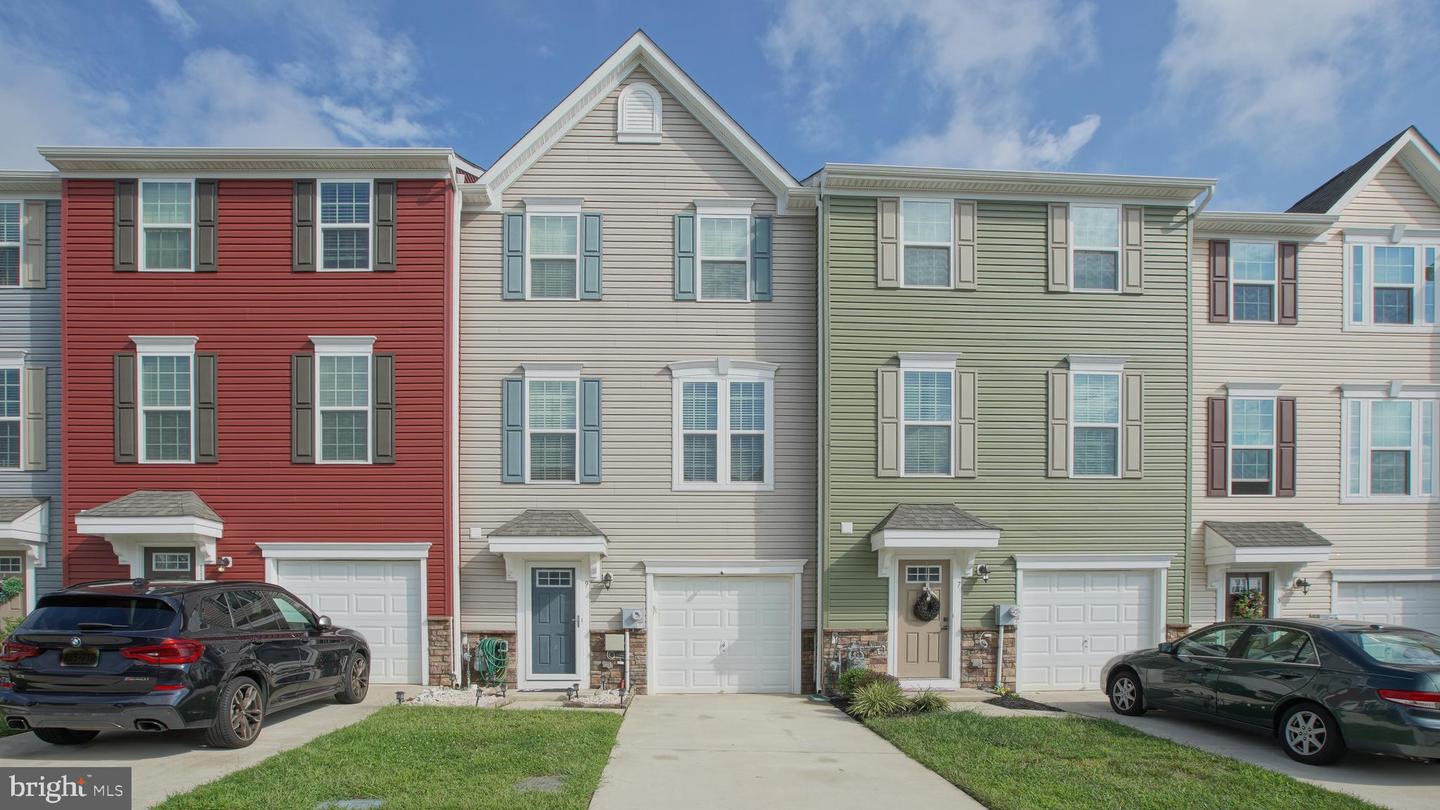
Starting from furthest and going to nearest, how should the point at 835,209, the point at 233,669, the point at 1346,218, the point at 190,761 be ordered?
the point at 1346,218
the point at 835,209
the point at 233,669
the point at 190,761

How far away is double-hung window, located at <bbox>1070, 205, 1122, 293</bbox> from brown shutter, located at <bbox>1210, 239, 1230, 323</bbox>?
6.44 feet

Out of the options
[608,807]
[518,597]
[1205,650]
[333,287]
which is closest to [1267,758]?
[1205,650]

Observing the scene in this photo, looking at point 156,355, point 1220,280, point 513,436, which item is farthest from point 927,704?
point 156,355

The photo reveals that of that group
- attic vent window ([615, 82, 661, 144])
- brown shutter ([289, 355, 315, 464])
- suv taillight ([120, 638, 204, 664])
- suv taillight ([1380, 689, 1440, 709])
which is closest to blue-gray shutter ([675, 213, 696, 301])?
attic vent window ([615, 82, 661, 144])

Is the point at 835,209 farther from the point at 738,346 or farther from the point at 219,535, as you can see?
the point at 219,535

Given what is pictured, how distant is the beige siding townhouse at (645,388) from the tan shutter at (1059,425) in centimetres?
390

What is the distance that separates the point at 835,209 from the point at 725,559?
5.83 m

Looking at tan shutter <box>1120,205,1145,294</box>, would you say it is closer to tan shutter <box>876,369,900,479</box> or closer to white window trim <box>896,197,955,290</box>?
white window trim <box>896,197,955,290</box>

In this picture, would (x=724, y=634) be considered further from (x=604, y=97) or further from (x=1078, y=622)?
(x=604, y=97)

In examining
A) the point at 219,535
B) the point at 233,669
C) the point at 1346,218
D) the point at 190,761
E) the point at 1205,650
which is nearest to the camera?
the point at 190,761

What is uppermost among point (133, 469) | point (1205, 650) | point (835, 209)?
point (835, 209)

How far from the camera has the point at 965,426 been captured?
13.7 metres

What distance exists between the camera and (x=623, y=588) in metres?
13.4

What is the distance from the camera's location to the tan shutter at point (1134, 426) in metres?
14.0
